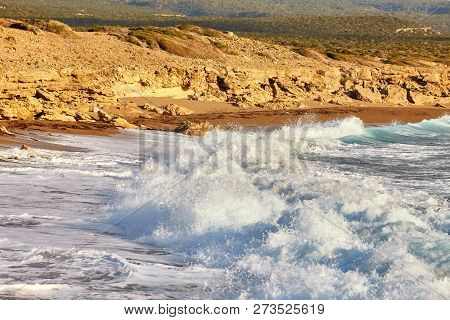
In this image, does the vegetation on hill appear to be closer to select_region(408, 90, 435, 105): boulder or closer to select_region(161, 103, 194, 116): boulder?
select_region(408, 90, 435, 105): boulder

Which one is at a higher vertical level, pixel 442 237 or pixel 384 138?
pixel 442 237

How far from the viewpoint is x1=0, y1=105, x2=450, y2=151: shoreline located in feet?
64.5

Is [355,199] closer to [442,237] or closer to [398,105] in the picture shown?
[442,237]

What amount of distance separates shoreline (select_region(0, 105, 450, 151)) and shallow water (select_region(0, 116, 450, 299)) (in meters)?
2.00

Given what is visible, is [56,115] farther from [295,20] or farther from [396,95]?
[295,20]

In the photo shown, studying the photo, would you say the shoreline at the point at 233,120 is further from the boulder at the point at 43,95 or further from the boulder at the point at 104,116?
the boulder at the point at 43,95

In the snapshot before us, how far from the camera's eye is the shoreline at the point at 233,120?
19.7 m

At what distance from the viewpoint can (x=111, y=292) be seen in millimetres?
7688

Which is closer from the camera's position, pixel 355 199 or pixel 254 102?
pixel 355 199

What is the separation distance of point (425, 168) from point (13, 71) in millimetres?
13042

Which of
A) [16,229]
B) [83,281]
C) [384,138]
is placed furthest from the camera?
[384,138]

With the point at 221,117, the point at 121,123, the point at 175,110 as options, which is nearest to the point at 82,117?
the point at 121,123

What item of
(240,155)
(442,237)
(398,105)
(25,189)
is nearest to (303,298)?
(442,237)

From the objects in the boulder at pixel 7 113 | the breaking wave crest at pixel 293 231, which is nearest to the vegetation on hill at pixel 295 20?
the boulder at pixel 7 113
